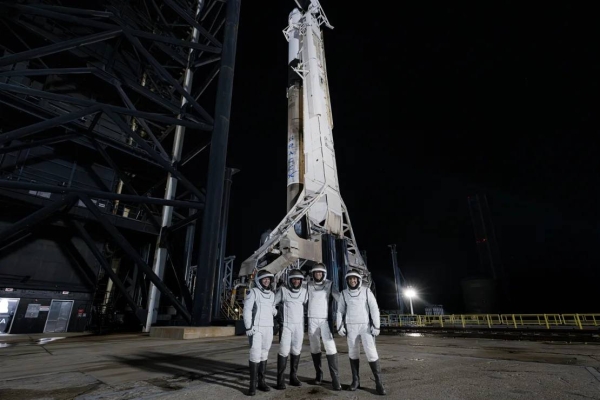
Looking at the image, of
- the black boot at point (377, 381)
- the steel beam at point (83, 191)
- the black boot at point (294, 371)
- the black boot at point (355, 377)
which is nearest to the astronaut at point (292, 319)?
the black boot at point (294, 371)

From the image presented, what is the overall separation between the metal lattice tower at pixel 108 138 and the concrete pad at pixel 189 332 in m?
0.38

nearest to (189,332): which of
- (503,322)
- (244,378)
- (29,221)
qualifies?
(244,378)

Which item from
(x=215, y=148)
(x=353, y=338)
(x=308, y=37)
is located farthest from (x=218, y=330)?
(x=308, y=37)

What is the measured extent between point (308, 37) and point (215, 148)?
1791 centimetres

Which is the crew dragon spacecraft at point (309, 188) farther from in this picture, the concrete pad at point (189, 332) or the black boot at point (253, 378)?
the black boot at point (253, 378)

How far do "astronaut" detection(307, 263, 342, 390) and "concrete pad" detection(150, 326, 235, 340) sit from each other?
639cm

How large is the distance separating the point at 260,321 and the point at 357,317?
1375mm

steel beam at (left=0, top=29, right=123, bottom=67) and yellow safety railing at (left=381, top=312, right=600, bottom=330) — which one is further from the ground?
steel beam at (left=0, top=29, right=123, bottom=67)

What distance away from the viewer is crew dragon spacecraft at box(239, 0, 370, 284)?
55.4ft

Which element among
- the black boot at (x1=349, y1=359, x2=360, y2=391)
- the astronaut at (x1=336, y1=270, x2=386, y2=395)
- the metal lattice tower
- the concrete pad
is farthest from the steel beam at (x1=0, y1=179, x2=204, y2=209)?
the black boot at (x1=349, y1=359, x2=360, y2=391)

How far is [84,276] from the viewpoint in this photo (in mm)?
15234

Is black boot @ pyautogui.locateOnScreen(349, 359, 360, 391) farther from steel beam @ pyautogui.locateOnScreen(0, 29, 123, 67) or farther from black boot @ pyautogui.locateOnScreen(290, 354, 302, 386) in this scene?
steel beam @ pyautogui.locateOnScreen(0, 29, 123, 67)

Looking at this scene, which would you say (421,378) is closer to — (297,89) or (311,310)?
(311,310)

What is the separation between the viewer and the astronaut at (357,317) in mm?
3855
